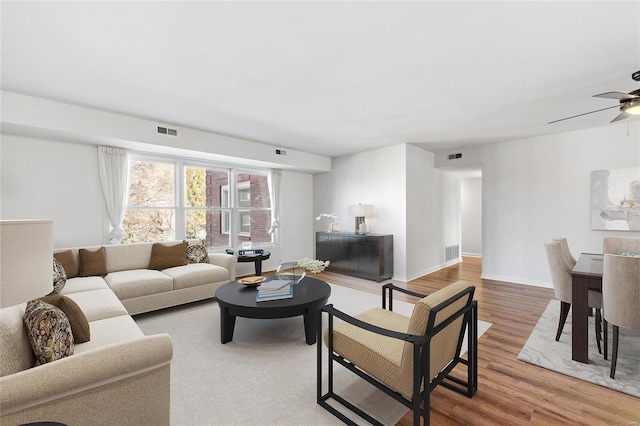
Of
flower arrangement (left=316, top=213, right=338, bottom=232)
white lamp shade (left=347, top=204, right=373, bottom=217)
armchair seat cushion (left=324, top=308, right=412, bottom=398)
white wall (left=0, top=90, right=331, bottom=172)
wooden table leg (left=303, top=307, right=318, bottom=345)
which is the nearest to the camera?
armchair seat cushion (left=324, top=308, right=412, bottom=398)

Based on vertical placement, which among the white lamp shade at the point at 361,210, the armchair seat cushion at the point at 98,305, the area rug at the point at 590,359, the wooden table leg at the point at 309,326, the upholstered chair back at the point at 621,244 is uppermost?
the white lamp shade at the point at 361,210

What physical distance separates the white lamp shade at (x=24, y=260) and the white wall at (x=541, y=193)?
6186 millimetres

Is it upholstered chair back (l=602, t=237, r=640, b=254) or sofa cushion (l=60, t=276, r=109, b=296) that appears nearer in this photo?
sofa cushion (l=60, t=276, r=109, b=296)

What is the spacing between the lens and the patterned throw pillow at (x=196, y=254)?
4305 millimetres

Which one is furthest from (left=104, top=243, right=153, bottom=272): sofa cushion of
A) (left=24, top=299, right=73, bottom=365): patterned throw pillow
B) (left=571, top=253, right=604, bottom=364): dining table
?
(left=571, top=253, right=604, bottom=364): dining table

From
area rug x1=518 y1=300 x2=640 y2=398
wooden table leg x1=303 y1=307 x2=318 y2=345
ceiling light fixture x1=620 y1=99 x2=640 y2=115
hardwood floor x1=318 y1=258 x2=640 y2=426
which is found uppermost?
ceiling light fixture x1=620 y1=99 x2=640 y2=115

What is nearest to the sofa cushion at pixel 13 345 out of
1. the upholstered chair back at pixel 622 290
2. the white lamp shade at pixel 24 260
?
the white lamp shade at pixel 24 260

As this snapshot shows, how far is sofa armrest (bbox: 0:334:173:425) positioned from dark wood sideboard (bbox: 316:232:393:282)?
14.0 feet

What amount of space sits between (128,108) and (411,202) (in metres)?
4.78

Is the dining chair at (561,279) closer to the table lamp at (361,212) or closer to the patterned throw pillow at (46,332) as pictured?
the table lamp at (361,212)

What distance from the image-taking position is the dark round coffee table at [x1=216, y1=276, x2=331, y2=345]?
2.60m

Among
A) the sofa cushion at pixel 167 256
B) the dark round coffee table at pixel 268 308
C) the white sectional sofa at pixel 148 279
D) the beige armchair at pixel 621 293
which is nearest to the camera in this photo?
the beige armchair at pixel 621 293

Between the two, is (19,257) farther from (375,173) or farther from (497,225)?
(497,225)

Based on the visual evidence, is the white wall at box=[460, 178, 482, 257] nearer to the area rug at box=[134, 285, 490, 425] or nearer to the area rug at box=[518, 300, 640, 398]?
the area rug at box=[518, 300, 640, 398]
